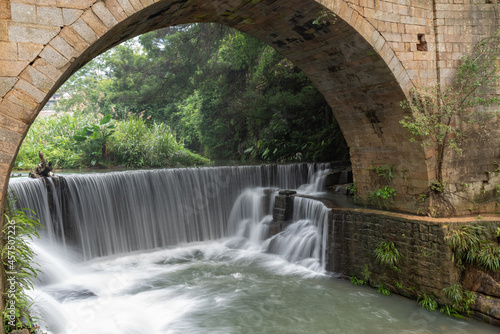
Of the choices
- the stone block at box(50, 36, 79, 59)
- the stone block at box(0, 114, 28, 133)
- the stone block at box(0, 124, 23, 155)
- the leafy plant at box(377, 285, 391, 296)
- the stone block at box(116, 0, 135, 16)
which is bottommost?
the leafy plant at box(377, 285, 391, 296)

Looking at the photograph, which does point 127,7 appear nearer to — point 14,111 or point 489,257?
point 14,111

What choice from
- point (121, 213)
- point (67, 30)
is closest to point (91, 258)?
point (121, 213)

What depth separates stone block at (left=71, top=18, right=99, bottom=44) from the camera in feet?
12.5

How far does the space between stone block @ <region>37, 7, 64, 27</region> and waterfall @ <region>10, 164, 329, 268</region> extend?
4.37 m

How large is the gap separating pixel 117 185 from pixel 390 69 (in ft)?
21.0

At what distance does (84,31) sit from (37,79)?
0.69m

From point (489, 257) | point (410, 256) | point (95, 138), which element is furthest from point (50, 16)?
point (95, 138)

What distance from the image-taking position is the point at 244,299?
646 centimetres

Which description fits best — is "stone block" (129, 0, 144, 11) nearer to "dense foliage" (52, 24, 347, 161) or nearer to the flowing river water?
the flowing river water

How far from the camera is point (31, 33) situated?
3.61 metres

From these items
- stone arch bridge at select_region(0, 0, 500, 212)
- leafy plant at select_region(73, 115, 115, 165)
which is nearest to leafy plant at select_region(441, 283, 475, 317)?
stone arch bridge at select_region(0, 0, 500, 212)

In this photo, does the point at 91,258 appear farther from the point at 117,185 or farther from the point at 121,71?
the point at 121,71

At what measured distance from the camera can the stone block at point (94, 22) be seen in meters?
3.86

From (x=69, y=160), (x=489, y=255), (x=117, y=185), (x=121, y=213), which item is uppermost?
(x=69, y=160)
